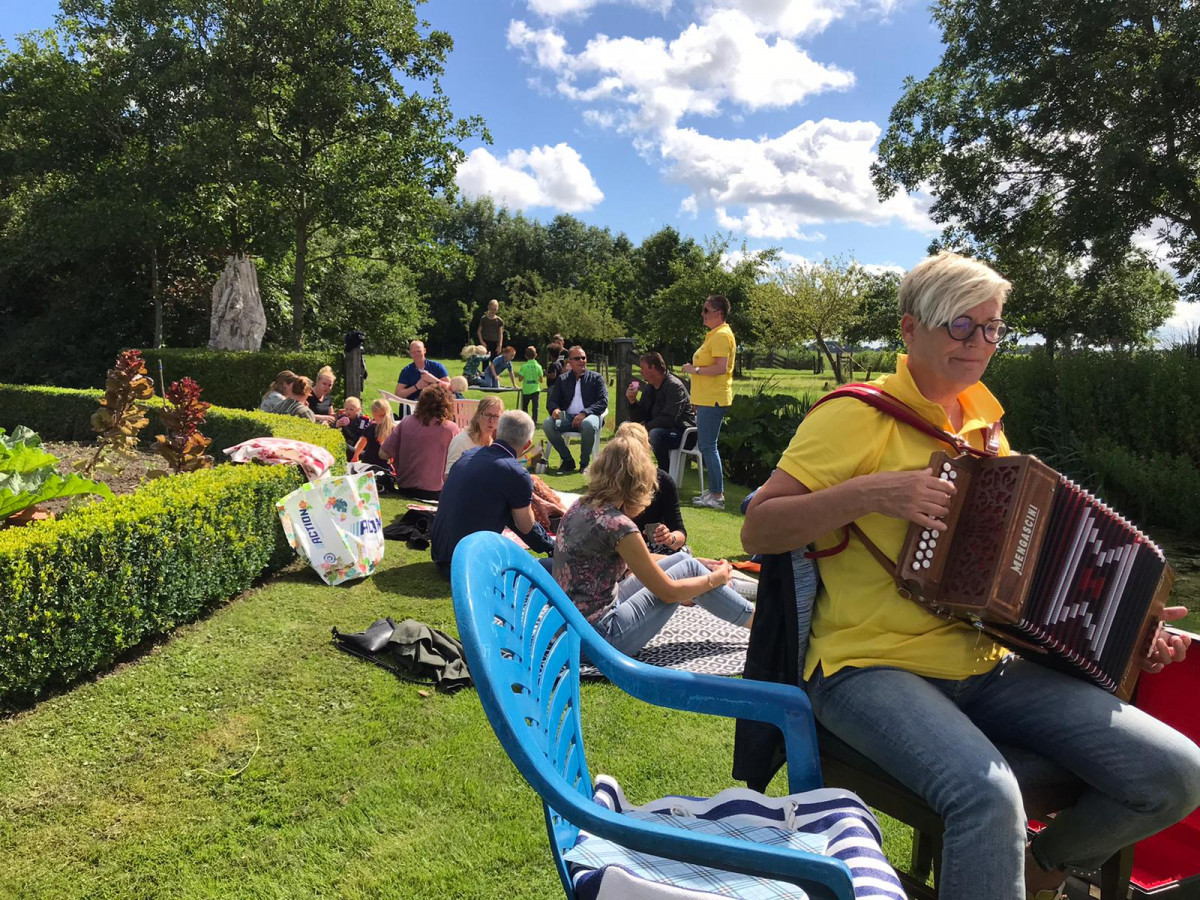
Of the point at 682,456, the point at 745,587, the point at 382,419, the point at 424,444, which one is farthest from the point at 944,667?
the point at 682,456

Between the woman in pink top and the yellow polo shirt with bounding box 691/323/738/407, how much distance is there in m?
2.67

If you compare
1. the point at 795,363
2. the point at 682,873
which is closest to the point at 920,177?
the point at 682,873

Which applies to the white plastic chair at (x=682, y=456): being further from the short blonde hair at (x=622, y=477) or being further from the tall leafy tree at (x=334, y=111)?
the tall leafy tree at (x=334, y=111)

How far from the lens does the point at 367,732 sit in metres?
3.47

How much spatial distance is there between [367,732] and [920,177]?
694 inches

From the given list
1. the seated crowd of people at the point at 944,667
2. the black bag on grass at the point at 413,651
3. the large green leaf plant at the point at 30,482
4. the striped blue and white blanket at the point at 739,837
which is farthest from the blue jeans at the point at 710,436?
the striped blue and white blanket at the point at 739,837

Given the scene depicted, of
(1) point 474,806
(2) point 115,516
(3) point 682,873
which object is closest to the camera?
(3) point 682,873

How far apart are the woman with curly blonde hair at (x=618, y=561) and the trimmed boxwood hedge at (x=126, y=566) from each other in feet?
7.07

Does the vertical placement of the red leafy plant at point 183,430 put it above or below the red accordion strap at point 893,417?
below

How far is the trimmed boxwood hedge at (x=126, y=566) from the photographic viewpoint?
3496mm

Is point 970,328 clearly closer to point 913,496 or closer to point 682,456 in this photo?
point 913,496

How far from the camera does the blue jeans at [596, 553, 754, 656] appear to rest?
4094mm

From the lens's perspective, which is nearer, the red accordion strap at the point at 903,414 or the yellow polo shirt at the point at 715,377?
the red accordion strap at the point at 903,414

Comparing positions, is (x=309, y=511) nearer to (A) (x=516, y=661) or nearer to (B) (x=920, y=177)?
(A) (x=516, y=661)
